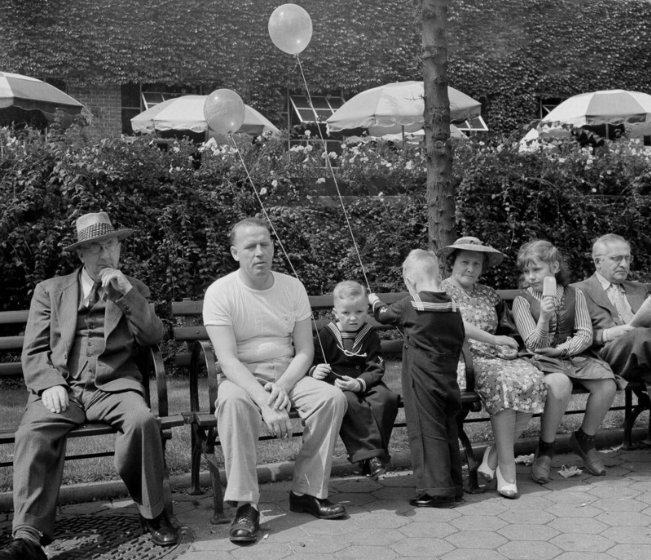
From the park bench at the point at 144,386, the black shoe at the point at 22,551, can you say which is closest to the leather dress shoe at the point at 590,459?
the park bench at the point at 144,386

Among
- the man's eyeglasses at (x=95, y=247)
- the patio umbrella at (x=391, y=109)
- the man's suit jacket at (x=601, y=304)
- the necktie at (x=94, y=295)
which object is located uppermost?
the patio umbrella at (x=391, y=109)

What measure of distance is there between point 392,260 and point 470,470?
11.5 ft

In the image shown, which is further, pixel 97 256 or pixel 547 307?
pixel 547 307

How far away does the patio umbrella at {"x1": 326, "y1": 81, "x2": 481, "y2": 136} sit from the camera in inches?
467

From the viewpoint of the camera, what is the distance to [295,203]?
7562 millimetres

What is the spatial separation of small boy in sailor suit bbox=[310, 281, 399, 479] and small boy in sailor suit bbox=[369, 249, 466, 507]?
5.9 inches

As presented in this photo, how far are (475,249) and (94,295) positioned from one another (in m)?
2.07

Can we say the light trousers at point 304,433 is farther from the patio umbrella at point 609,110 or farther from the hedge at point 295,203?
the patio umbrella at point 609,110

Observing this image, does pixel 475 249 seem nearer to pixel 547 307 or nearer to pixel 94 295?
pixel 547 307

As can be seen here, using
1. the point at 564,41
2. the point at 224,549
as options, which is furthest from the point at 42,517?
the point at 564,41

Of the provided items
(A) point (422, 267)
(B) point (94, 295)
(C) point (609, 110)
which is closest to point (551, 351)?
(A) point (422, 267)

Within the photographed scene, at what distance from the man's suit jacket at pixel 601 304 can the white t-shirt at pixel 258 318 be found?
1.81 metres

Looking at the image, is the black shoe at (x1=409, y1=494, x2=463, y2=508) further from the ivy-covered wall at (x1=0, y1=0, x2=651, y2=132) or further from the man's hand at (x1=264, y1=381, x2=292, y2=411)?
the ivy-covered wall at (x1=0, y1=0, x2=651, y2=132)

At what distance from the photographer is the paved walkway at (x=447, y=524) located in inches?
142
